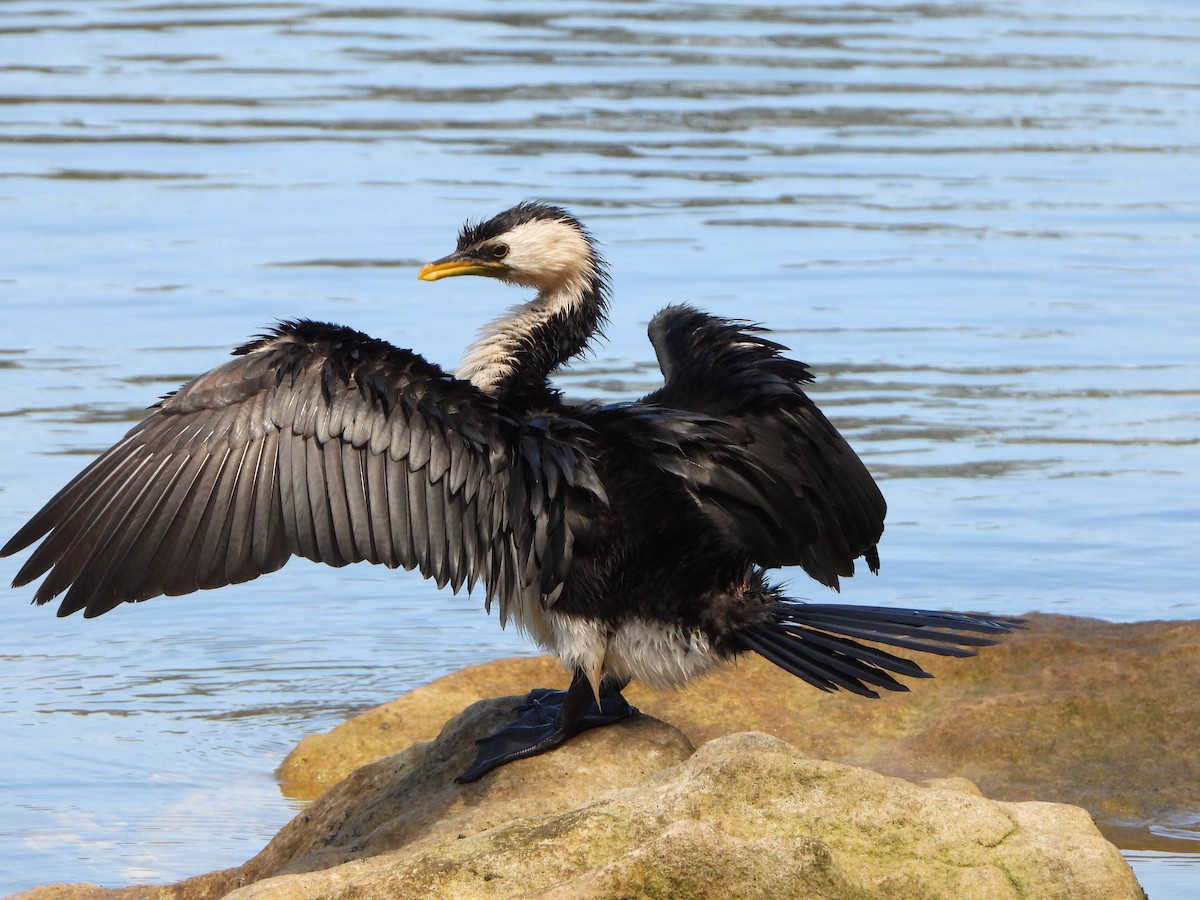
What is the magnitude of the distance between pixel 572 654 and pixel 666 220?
8408 mm

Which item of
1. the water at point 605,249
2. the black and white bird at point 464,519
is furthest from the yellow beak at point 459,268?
the water at point 605,249

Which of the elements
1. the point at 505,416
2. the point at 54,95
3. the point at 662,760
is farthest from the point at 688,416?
the point at 54,95

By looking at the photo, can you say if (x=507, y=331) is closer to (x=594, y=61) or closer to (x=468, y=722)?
(x=468, y=722)

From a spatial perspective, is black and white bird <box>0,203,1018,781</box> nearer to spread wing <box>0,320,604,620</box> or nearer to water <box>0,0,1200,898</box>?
spread wing <box>0,320,604,620</box>

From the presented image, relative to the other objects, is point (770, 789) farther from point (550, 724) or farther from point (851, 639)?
point (550, 724)

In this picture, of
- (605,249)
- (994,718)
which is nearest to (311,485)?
(994,718)

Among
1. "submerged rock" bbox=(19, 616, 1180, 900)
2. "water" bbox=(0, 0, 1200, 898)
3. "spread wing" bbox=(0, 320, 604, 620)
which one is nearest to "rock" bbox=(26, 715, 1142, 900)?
"submerged rock" bbox=(19, 616, 1180, 900)

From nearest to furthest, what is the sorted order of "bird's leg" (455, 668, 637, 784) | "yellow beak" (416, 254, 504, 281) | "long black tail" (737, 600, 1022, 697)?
"long black tail" (737, 600, 1022, 697) < "bird's leg" (455, 668, 637, 784) < "yellow beak" (416, 254, 504, 281)

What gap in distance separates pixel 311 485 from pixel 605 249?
7503 mm

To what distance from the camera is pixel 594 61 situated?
18141 mm

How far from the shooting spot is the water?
6.88 metres

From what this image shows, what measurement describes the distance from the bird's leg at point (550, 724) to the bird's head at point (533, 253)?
116 cm

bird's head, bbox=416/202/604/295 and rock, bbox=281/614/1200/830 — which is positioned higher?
bird's head, bbox=416/202/604/295

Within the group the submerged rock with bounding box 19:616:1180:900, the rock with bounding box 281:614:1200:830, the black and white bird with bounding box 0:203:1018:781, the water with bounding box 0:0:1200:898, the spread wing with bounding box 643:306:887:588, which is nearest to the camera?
the submerged rock with bounding box 19:616:1180:900
